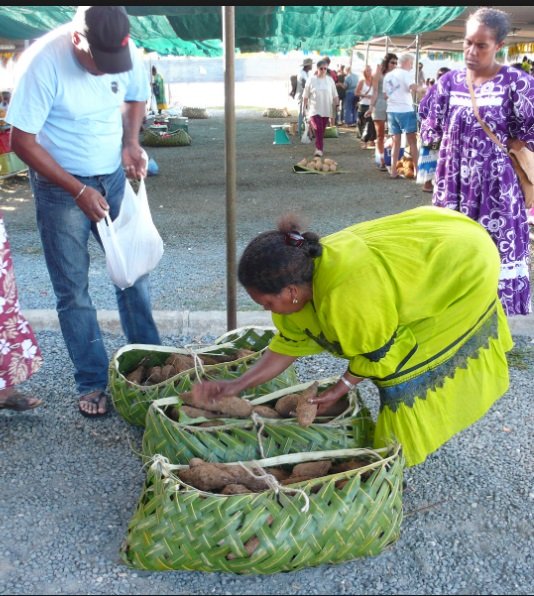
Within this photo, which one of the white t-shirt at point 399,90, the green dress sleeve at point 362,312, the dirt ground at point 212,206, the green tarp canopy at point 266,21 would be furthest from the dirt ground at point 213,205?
the green dress sleeve at point 362,312

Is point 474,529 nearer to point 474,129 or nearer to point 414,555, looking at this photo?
point 414,555

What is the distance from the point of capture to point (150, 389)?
2770 millimetres

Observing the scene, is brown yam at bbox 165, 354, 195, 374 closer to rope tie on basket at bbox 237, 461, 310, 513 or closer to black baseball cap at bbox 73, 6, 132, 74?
rope tie on basket at bbox 237, 461, 310, 513

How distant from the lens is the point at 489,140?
3178 millimetres

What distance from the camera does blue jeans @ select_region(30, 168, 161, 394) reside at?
280cm

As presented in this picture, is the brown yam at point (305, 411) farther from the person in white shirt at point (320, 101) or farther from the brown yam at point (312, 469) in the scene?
the person in white shirt at point (320, 101)

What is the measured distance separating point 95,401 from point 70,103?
129 centimetres

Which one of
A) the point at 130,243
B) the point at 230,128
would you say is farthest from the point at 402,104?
the point at 130,243

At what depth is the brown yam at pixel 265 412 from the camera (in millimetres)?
2496

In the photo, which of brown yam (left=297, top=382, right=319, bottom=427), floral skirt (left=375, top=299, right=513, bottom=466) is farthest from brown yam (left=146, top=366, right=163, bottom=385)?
floral skirt (left=375, top=299, right=513, bottom=466)

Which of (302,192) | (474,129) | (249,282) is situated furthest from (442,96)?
(302,192)

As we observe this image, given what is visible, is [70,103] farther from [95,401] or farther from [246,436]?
[246,436]

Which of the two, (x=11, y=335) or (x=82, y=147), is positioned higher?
(x=82, y=147)

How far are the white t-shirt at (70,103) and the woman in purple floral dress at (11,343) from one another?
428 millimetres
